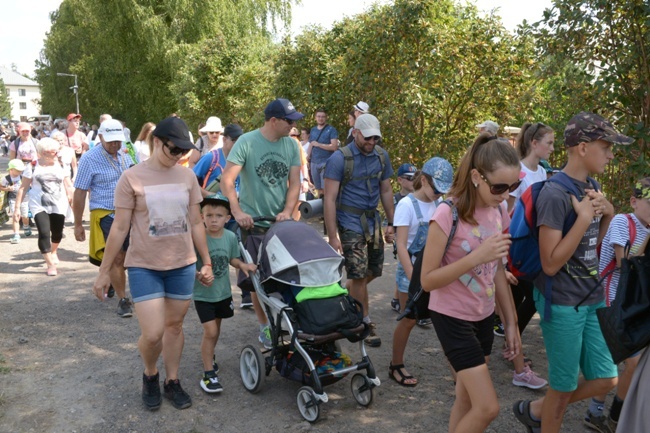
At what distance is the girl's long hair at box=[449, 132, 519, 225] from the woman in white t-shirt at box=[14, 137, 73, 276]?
6.78 m

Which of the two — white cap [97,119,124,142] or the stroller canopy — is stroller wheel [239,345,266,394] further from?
white cap [97,119,124,142]

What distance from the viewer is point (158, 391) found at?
15.5 ft

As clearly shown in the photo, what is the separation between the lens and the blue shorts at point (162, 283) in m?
4.36

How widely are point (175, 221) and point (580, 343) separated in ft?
8.84

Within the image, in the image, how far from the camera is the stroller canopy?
4578 mm

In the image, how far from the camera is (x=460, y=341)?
10.9 ft

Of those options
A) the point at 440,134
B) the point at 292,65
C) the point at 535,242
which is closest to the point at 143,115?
the point at 292,65

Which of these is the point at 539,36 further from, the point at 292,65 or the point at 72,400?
the point at 292,65

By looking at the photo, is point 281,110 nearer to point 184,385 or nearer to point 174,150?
point 174,150

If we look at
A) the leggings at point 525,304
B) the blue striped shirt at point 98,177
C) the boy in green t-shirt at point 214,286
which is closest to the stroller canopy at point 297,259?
the boy in green t-shirt at point 214,286

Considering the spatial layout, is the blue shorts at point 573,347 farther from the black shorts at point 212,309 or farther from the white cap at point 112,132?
the white cap at point 112,132

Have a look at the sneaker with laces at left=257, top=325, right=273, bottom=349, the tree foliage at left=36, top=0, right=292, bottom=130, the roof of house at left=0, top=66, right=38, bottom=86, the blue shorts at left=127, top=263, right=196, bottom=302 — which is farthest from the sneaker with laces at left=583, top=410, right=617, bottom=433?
the roof of house at left=0, top=66, right=38, bottom=86

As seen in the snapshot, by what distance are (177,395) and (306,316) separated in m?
1.19

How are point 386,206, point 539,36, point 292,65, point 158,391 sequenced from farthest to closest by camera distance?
point 292,65 < point 539,36 < point 386,206 < point 158,391
